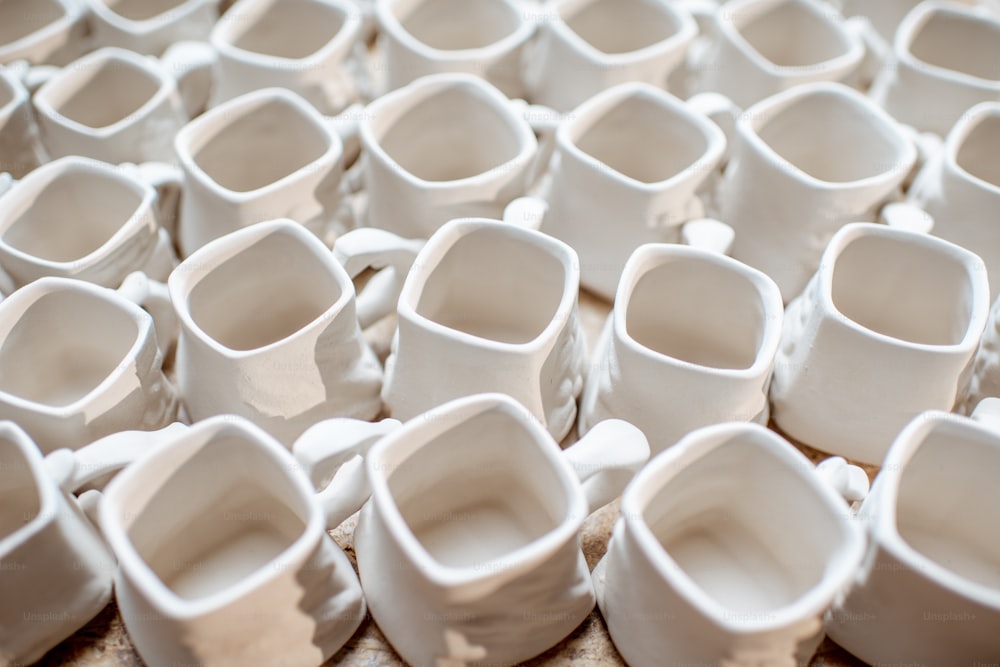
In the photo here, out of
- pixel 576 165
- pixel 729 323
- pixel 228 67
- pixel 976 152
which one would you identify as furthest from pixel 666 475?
pixel 228 67

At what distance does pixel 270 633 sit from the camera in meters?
0.63

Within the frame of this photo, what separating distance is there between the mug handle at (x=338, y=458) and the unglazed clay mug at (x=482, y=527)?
0.02 metres

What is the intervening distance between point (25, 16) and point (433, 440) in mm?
805

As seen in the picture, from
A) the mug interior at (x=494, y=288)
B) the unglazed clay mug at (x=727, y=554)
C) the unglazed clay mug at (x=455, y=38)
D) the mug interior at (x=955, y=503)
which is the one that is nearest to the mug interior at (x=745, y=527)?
the unglazed clay mug at (x=727, y=554)

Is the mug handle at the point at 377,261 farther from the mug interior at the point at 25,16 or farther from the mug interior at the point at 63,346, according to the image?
the mug interior at the point at 25,16

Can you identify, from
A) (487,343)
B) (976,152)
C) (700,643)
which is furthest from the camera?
(976,152)

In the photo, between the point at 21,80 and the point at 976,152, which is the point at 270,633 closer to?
the point at 21,80

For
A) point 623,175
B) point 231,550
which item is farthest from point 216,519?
point 623,175

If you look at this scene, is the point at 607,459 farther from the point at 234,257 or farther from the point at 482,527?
the point at 234,257

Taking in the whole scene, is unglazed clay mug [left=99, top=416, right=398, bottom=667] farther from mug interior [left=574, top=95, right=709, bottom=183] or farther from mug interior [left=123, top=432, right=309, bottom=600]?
mug interior [left=574, top=95, right=709, bottom=183]

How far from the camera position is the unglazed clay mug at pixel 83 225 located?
0.82 meters

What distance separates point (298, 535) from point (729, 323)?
1.39 ft

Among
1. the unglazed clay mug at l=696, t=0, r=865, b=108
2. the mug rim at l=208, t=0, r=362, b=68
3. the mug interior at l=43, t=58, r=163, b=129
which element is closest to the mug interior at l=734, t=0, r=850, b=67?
the unglazed clay mug at l=696, t=0, r=865, b=108

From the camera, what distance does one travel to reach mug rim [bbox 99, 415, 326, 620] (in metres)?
0.57
